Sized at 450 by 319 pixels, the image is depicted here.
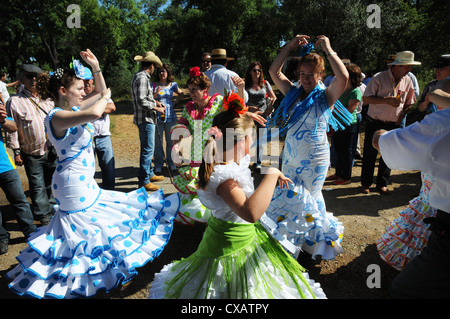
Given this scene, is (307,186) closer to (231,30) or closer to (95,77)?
(95,77)

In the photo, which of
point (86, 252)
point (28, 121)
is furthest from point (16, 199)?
point (86, 252)

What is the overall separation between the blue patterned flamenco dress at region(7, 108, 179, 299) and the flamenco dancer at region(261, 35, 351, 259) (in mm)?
1250

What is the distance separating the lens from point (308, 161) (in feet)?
10.1

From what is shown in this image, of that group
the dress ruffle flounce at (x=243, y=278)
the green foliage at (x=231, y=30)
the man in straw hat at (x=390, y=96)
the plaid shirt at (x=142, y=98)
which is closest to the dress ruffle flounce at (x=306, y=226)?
the dress ruffle flounce at (x=243, y=278)

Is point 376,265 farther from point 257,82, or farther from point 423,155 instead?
point 257,82

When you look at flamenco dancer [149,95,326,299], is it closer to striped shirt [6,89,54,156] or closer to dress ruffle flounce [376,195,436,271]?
dress ruffle flounce [376,195,436,271]

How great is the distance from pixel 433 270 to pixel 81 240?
2610mm

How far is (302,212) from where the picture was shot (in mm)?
2953

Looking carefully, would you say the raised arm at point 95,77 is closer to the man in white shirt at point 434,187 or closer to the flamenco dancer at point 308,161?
the flamenco dancer at point 308,161

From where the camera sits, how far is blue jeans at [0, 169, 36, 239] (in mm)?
3518

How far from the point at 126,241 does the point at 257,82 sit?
170 inches

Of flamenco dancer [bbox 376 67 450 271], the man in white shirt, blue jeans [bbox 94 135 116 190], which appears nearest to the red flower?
blue jeans [bbox 94 135 116 190]

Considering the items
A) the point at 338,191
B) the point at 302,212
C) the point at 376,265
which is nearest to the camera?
the point at 302,212
